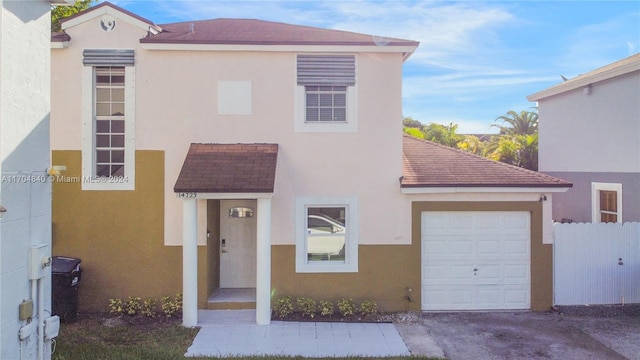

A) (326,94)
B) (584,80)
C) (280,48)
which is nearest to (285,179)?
(326,94)

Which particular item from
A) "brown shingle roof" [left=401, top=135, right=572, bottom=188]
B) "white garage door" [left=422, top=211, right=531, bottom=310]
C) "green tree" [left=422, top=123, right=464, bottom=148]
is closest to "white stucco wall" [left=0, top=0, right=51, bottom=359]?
"brown shingle roof" [left=401, top=135, right=572, bottom=188]

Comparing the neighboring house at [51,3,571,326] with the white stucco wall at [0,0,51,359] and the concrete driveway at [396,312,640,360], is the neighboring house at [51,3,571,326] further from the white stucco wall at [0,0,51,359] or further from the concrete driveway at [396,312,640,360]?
the white stucco wall at [0,0,51,359]

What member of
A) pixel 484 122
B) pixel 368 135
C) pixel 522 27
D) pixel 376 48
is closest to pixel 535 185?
pixel 368 135

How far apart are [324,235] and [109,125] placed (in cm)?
566

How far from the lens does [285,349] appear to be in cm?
806

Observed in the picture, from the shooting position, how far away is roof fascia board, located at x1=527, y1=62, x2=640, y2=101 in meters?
12.4

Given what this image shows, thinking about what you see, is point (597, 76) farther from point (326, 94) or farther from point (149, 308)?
point (149, 308)

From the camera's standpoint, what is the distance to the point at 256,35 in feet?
35.7

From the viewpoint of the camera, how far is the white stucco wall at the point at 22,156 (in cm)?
540

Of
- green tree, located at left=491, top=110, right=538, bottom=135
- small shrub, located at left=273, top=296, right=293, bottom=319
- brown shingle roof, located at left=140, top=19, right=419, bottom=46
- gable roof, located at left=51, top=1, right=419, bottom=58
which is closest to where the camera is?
small shrub, located at left=273, top=296, right=293, bottom=319

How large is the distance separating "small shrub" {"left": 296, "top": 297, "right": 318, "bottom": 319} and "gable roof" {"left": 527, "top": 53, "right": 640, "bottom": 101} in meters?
10.8

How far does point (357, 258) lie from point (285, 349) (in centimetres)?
299

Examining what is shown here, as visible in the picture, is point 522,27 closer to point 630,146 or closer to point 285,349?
point 630,146

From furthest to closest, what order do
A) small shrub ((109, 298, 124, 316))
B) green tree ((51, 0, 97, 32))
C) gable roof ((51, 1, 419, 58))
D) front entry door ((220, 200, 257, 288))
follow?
green tree ((51, 0, 97, 32)) < front entry door ((220, 200, 257, 288)) < gable roof ((51, 1, 419, 58)) < small shrub ((109, 298, 124, 316))
